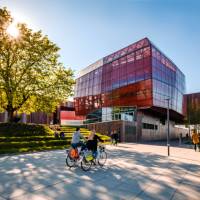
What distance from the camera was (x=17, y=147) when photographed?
806 inches

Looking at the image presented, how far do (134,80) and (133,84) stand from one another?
77cm

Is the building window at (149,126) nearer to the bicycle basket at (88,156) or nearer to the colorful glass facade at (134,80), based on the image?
the colorful glass facade at (134,80)

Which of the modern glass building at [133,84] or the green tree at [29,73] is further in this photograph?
the modern glass building at [133,84]

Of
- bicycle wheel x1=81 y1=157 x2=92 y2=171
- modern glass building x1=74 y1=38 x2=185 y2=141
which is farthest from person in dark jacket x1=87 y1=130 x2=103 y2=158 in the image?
modern glass building x1=74 y1=38 x2=185 y2=141

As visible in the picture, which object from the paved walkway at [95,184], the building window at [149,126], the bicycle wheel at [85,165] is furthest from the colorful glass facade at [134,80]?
the paved walkway at [95,184]

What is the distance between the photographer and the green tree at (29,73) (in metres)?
28.9

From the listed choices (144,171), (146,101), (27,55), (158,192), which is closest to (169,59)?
(146,101)

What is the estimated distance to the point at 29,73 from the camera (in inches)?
1201

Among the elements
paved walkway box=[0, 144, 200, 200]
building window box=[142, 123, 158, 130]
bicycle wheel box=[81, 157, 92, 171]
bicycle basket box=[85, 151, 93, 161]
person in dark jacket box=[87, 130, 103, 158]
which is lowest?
paved walkway box=[0, 144, 200, 200]

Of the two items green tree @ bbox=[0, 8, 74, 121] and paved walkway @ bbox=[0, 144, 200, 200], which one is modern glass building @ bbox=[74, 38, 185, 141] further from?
paved walkway @ bbox=[0, 144, 200, 200]

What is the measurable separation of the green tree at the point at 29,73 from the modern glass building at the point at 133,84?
1317cm

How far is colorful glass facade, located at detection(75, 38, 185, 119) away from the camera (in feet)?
146

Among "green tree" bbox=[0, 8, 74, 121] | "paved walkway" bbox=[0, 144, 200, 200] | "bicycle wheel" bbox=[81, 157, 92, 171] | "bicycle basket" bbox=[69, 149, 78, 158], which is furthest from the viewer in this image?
"green tree" bbox=[0, 8, 74, 121]

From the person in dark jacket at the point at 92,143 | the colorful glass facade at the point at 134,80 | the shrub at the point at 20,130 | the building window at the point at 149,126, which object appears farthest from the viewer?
the building window at the point at 149,126
